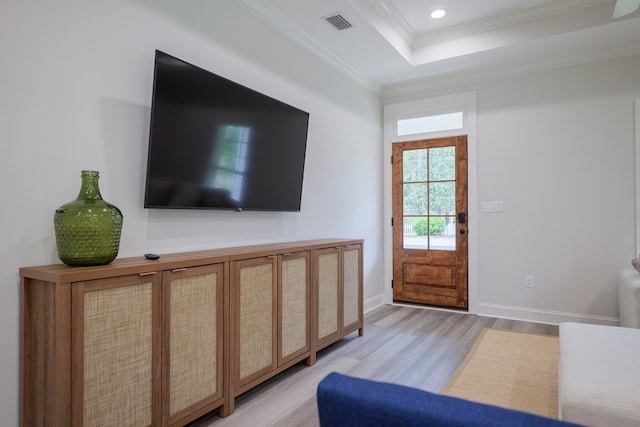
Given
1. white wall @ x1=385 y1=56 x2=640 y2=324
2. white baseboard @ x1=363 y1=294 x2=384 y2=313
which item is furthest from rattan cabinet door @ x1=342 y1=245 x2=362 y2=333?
white wall @ x1=385 y1=56 x2=640 y2=324

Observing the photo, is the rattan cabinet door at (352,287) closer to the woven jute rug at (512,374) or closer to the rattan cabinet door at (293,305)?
the rattan cabinet door at (293,305)

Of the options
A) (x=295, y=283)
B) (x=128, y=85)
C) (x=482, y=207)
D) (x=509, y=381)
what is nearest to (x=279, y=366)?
(x=295, y=283)

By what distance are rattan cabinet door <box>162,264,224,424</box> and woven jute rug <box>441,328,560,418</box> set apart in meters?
1.39

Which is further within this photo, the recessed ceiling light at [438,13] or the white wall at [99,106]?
the recessed ceiling light at [438,13]

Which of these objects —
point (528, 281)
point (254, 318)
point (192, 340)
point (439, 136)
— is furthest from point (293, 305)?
point (439, 136)

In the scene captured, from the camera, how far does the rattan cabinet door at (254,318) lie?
211 centimetres

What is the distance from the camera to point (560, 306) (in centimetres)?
376

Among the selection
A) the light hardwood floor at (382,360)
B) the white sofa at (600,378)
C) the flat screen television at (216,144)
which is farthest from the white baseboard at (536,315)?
the flat screen television at (216,144)

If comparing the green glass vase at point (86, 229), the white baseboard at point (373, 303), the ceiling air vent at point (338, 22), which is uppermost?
the ceiling air vent at point (338, 22)

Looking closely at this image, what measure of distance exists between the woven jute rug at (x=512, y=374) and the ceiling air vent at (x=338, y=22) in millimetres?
2729

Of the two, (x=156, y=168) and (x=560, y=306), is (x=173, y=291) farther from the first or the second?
(x=560, y=306)

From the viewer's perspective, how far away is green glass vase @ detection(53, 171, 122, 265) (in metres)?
1.53

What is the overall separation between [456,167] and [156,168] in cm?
331

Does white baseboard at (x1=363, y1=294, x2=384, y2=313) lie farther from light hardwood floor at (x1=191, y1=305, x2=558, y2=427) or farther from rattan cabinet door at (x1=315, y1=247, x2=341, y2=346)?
rattan cabinet door at (x1=315, y1=247, x2=341, y2=346)
